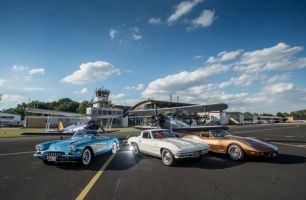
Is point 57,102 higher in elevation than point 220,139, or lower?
higher

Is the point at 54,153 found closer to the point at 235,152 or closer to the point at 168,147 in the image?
the point at 168,147

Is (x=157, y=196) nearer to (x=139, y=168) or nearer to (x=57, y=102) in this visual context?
(x=139, y=168)

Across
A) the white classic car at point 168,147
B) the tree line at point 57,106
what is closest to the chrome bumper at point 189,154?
the white classic car at point 168,147

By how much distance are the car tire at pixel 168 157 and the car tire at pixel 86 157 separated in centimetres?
288

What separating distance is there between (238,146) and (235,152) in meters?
0.32

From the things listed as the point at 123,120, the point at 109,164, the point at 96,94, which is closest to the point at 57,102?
the point at 96,94

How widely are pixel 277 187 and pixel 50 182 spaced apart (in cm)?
594

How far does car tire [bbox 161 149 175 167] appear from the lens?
7.30 meters

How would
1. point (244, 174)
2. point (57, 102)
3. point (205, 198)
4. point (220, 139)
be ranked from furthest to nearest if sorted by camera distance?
point (57, 102) → point (220, 139) → point (244, 174) → point (205, 198)

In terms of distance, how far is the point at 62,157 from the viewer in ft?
23.2

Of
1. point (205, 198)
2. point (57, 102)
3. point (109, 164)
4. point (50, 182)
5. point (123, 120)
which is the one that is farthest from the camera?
point (57, 102)

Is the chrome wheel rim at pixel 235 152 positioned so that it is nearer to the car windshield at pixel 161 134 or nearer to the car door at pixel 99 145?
the car windshield at pixel 161 134

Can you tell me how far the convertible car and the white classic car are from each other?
1.32 m

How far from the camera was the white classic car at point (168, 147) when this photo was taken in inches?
284
